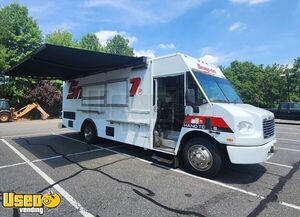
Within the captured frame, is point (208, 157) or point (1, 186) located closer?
point (1, 186)

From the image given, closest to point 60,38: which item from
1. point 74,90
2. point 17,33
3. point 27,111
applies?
point 17,33

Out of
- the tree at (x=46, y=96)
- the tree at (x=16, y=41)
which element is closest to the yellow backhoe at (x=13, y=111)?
the tree at (x=46, y=96)

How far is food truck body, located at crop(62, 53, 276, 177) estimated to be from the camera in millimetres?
5258

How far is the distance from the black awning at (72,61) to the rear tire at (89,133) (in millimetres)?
2005

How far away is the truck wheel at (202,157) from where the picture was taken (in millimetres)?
5492

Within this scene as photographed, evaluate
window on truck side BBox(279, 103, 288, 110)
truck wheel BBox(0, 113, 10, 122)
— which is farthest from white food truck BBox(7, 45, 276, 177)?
window on truck side BBox(279, 103, 288, 110)

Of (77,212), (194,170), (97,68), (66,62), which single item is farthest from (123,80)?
(77,212)

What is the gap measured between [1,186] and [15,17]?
29.9 m

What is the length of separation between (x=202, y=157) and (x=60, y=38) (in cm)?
3562

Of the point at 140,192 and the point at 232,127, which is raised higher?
the point at 232,127

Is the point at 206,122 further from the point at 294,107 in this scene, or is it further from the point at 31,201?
the point at 294,107

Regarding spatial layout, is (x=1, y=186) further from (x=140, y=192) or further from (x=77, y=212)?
(x=140, y=192)

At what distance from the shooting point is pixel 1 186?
5.09 meters

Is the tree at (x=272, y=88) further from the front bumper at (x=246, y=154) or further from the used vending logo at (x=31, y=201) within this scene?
the used vending logo at (x=31, y=201)
